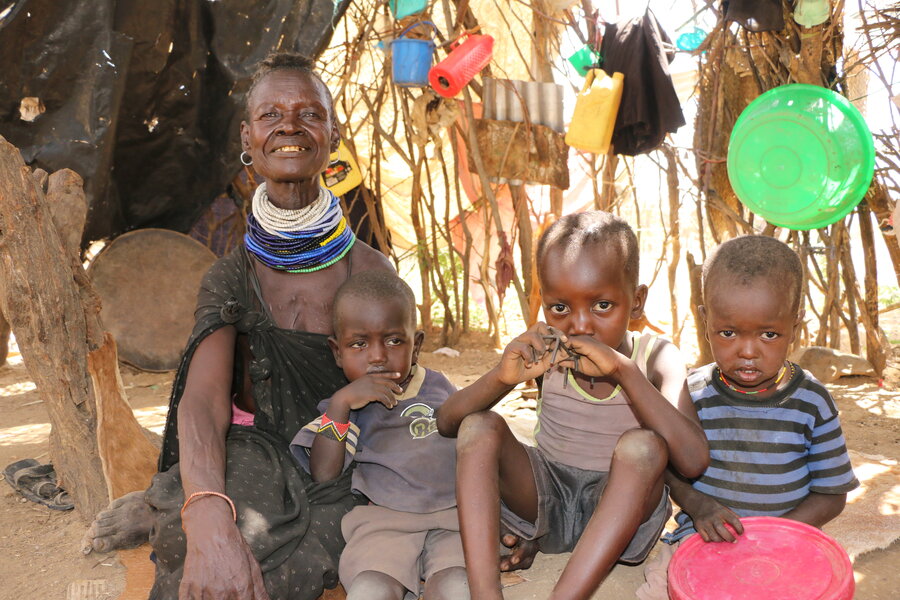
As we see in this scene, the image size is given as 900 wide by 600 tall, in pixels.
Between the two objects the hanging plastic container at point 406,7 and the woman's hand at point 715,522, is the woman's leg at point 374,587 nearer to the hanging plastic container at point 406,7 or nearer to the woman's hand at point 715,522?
the woman's hand at point 715,522

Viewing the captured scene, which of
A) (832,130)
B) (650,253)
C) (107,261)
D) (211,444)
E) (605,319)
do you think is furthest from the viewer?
(650,253)

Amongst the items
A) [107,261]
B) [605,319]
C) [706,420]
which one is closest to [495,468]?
[605,319]

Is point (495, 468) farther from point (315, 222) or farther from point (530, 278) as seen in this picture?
point (530, 278)

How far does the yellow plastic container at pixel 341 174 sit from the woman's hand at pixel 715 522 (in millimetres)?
3035

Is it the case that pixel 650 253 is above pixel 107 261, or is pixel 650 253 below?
below

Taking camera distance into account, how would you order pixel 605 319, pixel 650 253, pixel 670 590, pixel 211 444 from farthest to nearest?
pixel 650 253, pixel 211 444, pixel 605 319, pixel 670 590

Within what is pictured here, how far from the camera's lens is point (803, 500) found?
2.02m

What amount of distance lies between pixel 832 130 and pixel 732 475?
1.97m

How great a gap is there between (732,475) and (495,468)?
0.65 m

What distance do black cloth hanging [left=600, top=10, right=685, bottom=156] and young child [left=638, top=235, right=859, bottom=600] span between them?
77.8 inches

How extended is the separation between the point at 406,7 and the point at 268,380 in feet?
8.39

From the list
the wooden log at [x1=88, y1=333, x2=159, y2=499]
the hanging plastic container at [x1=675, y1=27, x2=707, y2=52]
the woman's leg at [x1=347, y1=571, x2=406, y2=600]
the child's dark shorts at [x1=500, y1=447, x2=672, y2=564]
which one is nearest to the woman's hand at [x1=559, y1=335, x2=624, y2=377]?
the child's dark shorts at [x1=500, y1=447, x2=672, y2=564]

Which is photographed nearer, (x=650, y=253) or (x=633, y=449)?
(x=633, y=449)

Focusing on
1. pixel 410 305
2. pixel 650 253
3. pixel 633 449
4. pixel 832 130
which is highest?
pixel 832 130
